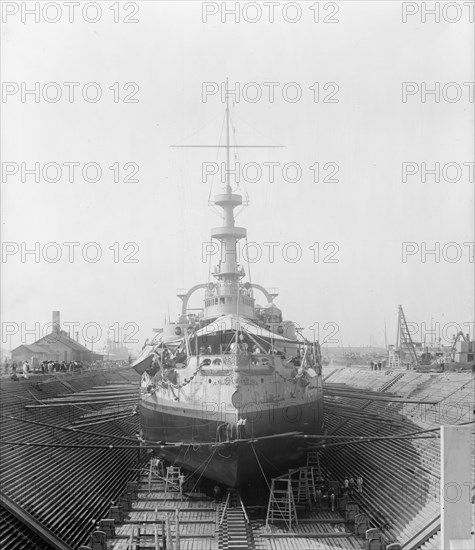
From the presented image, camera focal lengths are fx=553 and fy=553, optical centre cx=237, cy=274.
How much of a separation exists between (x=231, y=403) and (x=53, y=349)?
42323 millimetres

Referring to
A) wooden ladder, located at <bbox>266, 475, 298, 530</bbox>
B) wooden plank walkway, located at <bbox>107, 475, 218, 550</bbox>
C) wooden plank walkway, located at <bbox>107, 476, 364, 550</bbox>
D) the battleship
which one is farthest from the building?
wooden ladder, located at <bbox>266, 475, 298, 530</bbox>

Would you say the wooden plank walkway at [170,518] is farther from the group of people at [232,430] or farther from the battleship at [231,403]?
the group of people at [232,430]

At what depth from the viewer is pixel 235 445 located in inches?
584

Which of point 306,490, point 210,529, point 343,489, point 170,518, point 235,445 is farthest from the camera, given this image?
point 343,489

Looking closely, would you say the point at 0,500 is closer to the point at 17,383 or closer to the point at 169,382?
the point at 169,382

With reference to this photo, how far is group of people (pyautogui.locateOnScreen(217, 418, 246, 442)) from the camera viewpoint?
14992mm

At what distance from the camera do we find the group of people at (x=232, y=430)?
1499 cm

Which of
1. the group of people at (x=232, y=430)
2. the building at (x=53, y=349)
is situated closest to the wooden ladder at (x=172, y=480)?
the group of people at (x=232, y=430)

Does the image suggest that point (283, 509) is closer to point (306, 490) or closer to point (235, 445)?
point (306, 490)

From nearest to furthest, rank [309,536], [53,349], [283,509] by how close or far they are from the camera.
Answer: [309,536] < [283,509] < [53,349]

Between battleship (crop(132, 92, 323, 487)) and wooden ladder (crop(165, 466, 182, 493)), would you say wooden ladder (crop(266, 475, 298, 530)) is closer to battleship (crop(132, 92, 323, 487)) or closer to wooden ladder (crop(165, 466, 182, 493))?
battleship (crop(132, 92, 323, 487))

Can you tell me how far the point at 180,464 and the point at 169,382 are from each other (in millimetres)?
2563

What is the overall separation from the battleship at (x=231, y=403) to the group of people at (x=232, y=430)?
0.03 metres

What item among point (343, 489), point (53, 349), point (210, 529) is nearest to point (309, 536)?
point (210, 529)
